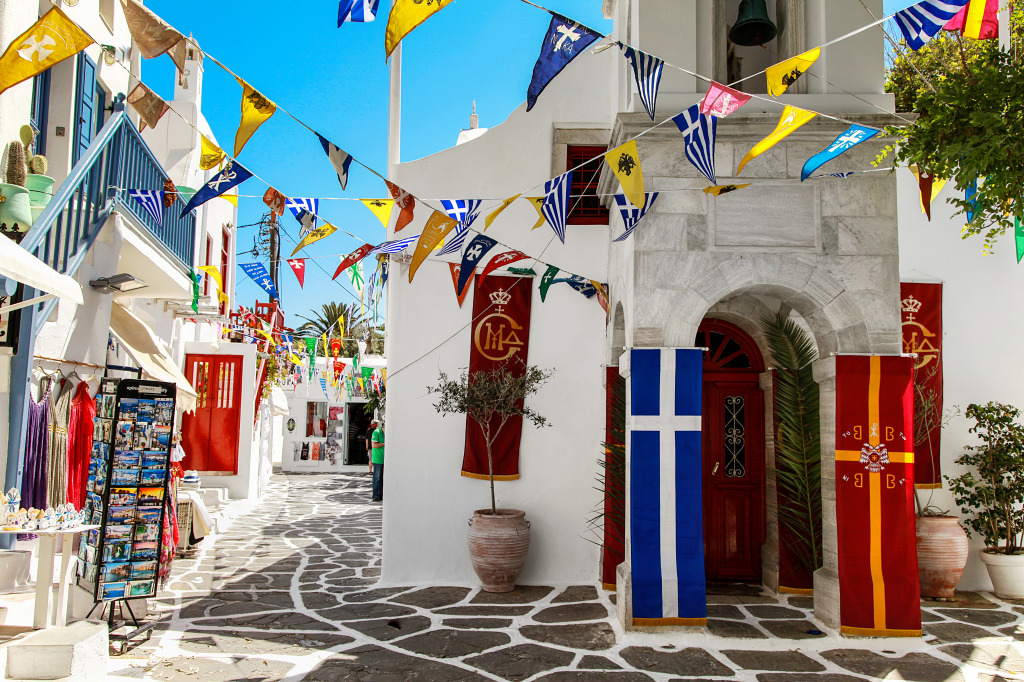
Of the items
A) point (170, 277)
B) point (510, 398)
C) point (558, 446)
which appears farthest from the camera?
point (170, 277)

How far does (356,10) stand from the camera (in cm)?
485

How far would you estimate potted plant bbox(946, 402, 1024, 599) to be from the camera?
7.59m

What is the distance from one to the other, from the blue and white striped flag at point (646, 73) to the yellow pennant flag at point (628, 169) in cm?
70

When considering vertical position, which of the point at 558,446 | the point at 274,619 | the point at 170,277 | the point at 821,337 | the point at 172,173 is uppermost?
the point at 172,173

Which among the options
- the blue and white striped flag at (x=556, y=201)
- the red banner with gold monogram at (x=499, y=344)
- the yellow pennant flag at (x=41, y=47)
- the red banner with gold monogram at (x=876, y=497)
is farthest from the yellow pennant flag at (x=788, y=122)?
the yellow pennant flag at (x=41, y=47)

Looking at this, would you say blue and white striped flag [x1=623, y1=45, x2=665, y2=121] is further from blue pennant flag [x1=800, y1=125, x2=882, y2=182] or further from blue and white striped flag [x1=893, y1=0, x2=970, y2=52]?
blue and white striped flag [x1=893, y1=0, x2=970, y2=52]

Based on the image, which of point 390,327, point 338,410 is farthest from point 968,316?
point 338,410

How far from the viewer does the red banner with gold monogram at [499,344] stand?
8430 mm

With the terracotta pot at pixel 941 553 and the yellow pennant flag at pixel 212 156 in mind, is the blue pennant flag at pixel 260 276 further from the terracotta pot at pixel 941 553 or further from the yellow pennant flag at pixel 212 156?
the terracotta pot at pixel 941 553

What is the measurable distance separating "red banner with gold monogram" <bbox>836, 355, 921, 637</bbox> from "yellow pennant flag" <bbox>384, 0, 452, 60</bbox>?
4.43m

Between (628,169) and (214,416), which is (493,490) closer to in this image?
(628,169)

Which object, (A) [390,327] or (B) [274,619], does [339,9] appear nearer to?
(A) [390,327]

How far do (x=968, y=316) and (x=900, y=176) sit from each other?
1.78 meters

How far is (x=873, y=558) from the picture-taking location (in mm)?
6137
